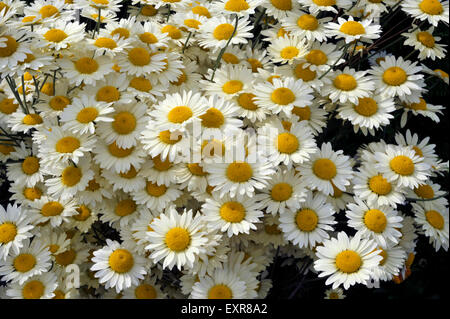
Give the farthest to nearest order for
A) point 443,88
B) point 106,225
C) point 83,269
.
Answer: point 443,88, point 106,225, point 83,269

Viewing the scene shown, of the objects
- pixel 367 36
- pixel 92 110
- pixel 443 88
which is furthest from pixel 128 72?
pixel 443 88

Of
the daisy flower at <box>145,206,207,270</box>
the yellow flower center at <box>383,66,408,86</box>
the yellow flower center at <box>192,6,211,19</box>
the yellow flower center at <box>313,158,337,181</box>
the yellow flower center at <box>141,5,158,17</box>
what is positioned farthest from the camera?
the yellow flower center at <box>141,5,158,17</box>

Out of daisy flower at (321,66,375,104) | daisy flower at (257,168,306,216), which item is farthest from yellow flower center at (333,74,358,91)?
daisy flower at (257,168,306,216)

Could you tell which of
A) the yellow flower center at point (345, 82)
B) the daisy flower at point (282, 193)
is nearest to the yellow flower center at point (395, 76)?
the yellow flower center at point (345, 82)

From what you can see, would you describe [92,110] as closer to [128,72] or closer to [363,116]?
[128,72]

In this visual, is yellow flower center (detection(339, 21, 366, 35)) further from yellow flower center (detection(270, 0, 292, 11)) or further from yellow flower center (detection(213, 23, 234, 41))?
yellow flower center (detection(213, 23, 234, 41))

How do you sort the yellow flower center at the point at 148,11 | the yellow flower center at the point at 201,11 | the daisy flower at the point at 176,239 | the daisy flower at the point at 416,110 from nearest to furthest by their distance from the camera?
the daisy flower at the point at 176,239
the daisy flower at the point at 416,110
the yellow flower center at the point at 201,11
the yellow flower center at the point at 148,11

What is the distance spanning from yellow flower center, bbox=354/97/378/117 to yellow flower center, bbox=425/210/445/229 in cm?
64

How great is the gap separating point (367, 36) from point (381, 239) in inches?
41.3

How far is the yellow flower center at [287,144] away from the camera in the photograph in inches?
90.0

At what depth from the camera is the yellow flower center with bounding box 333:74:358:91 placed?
2541 mm

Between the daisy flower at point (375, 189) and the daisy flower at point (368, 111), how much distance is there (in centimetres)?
23

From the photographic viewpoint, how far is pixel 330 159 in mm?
2400

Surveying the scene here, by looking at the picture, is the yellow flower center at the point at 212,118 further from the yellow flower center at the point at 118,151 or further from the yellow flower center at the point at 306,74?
the yellow flower center at the point at 306,74
